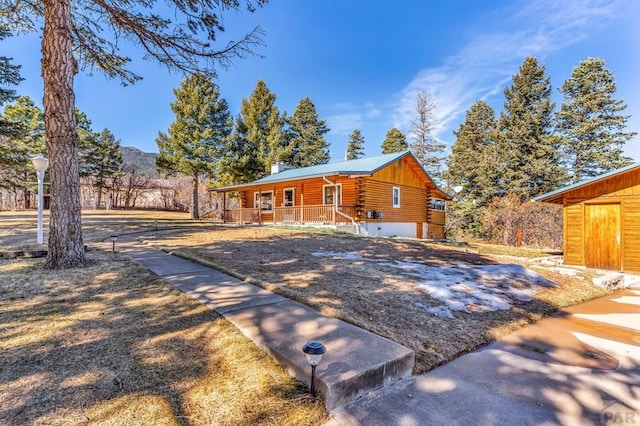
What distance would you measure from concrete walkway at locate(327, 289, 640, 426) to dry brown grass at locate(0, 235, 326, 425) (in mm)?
553

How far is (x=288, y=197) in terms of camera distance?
752 inches

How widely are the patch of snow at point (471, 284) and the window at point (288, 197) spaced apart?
38.7 ft

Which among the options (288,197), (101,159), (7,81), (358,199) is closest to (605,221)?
(358,199)

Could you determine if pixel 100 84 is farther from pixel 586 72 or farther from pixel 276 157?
pixel 586 72

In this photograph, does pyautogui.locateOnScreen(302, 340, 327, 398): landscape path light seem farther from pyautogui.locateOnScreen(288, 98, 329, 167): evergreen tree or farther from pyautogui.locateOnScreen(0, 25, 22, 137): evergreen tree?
pyautogui.locateOnScreen(288, 98, 329, 167): evergreen tree

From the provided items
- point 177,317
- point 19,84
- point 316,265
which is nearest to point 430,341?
point 177,317

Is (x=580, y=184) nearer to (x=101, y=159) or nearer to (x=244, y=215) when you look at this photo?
(x=244, y=215)

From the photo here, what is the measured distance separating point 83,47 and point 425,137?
2797 cm

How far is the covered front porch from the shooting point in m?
14.9

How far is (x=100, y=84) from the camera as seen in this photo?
7723 millimetres

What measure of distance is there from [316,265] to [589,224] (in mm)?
8459

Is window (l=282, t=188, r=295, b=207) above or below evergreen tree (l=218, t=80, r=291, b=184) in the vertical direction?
below

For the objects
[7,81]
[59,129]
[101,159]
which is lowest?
[59,129]

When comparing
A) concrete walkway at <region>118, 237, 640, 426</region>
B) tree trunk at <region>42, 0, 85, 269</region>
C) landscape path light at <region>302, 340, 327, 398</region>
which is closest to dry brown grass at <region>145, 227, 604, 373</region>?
concrete walkway at <region>118, 237, 640, 426</region>
